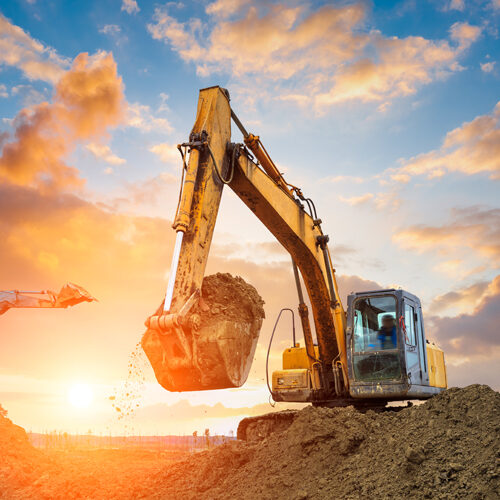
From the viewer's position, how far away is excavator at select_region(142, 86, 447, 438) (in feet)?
18.9

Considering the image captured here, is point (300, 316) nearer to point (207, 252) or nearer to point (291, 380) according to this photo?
point (291, 380)

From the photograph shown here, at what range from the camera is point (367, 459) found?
583 cm

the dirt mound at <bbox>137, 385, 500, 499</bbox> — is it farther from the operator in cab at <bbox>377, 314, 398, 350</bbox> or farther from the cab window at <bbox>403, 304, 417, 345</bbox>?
the cab window at <bbox>403, 304, 417, 345</bbox>

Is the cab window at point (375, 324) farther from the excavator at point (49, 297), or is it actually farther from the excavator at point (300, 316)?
the excavator at point (49, 297)

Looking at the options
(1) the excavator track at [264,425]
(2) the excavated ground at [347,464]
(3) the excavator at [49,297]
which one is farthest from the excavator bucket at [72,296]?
(1) the excavator track at [264,425]

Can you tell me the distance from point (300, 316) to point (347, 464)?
11.8 ft

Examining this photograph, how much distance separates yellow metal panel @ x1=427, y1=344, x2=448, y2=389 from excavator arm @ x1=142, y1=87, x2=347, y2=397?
1.68 meters

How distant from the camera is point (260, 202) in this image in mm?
7699

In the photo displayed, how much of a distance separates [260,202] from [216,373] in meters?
2.84

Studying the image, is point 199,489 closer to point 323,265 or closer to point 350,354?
point 350,354

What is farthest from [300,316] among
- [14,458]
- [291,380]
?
[14,458]

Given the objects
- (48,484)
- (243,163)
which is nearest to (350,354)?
(243,163)

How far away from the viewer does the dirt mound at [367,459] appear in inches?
192

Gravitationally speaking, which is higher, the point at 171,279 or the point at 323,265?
the point at 323,265
